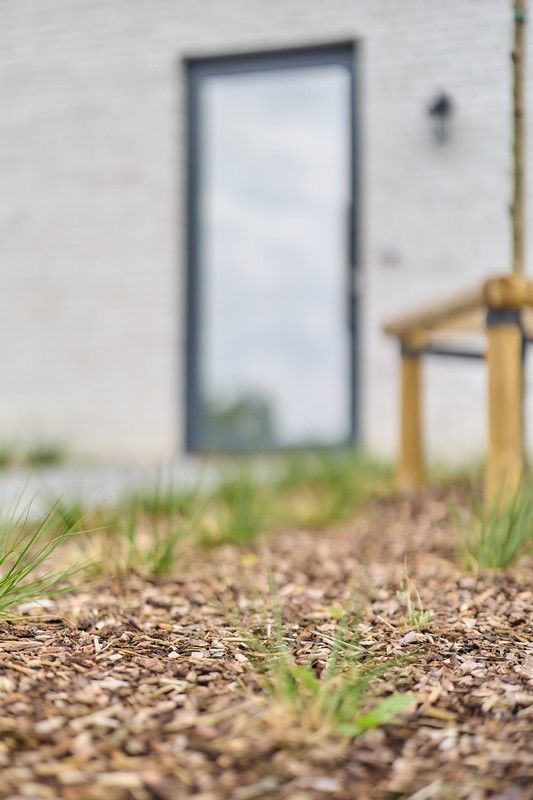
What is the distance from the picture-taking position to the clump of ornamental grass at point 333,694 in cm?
106

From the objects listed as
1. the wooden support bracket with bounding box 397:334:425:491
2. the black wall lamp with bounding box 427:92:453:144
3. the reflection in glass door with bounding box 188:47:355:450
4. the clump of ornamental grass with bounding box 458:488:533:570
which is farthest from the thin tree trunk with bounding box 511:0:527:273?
the reflection in glass door with bounding box 188:47:355:450

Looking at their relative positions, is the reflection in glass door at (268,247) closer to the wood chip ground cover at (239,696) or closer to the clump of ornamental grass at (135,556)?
the clump of ornamental grass at (135,556)

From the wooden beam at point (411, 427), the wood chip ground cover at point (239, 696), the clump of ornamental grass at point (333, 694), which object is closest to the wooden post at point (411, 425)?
the wooden beam at point (411, 427)

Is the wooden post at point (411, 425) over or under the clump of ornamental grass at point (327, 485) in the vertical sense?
over

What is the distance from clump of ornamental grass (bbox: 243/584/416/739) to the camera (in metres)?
1.06

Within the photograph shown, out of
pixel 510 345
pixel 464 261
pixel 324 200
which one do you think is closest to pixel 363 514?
pixel 510 345

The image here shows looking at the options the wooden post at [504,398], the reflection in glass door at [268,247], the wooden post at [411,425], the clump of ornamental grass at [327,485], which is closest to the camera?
the wooden post at [504,398]

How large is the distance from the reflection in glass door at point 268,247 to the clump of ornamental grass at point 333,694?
14.1ft

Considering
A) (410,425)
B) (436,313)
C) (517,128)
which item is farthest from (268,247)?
(517,128)

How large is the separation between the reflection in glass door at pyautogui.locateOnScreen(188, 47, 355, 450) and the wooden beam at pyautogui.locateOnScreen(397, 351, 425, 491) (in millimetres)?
1955

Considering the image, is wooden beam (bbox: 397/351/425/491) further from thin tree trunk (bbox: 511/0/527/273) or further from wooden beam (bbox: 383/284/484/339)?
thin tree trunk (bbox: 511/0/527/273)

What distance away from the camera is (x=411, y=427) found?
140 inches

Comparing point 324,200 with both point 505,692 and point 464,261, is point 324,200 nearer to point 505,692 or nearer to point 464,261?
point 464,261

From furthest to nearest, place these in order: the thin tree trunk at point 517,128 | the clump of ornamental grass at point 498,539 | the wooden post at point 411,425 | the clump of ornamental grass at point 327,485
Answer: the wooden post at point 411,425 < the clump of ornamental grass at point 327,485 < the thin tree trunk at point 517,128 < the clump of ornamental grass at point 498,539
